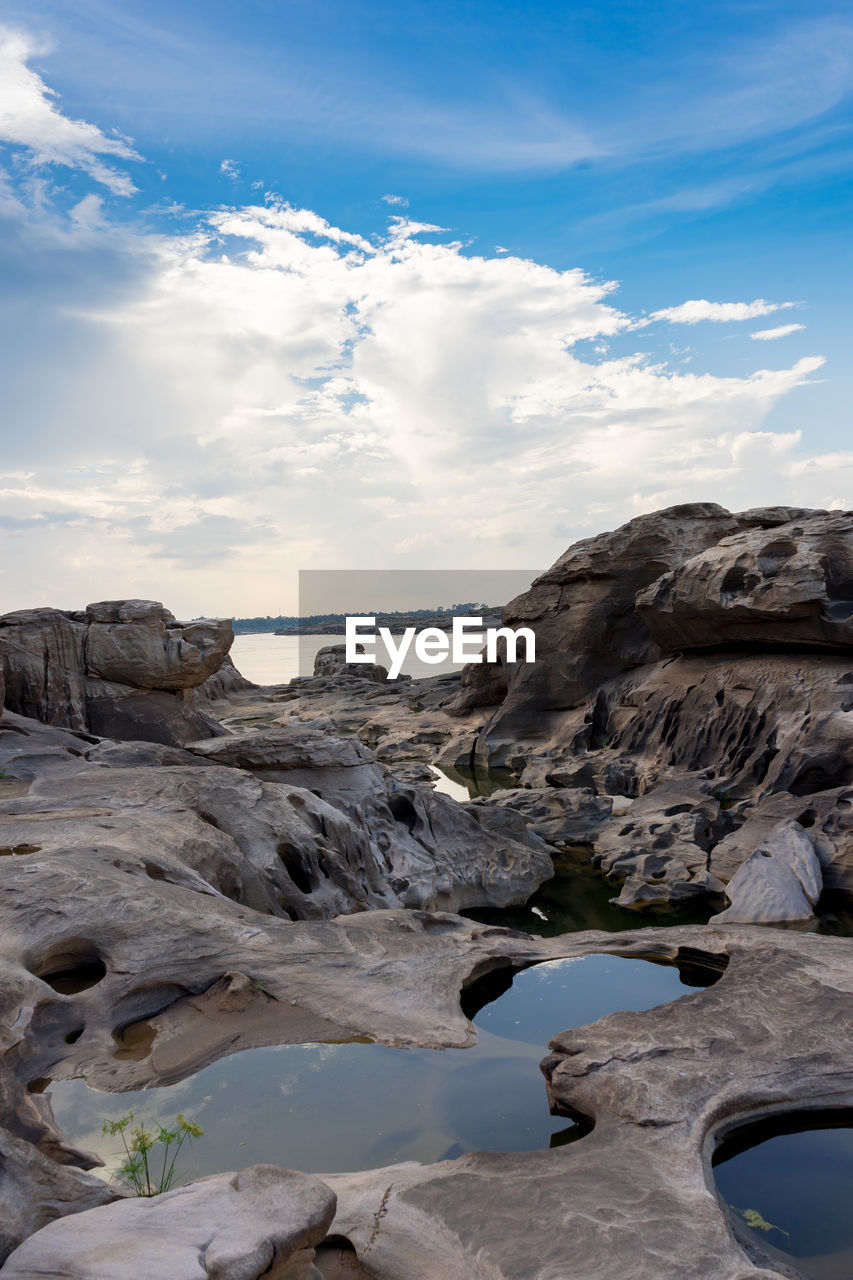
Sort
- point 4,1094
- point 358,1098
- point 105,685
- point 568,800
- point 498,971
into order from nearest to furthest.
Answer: point 4,1094, point 358,1098, point 498,971, point 568,800, point 105,685

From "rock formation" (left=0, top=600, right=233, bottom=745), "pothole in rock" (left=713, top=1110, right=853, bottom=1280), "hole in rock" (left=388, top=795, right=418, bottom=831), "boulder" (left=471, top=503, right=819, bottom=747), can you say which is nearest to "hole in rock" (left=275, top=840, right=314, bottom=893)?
"hole in rock" (left=388, top=795, right=418, bottom=831)

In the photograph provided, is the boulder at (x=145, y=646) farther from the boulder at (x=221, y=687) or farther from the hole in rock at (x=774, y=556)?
the boulder at (x=221, y=687)

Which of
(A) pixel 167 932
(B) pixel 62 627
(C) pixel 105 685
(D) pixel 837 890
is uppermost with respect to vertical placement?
(B) pixel 62 627

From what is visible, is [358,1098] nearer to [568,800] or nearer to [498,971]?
[498,971]

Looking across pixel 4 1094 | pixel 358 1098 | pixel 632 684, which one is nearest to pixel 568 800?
pixel 632 684

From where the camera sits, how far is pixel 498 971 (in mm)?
6766

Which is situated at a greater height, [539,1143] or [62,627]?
[62,627]

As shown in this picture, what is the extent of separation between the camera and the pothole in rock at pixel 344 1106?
432 cm

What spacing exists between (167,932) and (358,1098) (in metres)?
1.85

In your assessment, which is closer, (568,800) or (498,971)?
(498,971)

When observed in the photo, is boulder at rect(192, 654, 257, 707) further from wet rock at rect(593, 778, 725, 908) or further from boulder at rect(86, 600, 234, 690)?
wet rock at rect(593, 778, 725, 908)

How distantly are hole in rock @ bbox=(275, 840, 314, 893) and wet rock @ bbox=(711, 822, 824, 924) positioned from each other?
4.28 m

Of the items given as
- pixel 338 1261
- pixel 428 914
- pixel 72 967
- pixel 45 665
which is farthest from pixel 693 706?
pixel 338 1261

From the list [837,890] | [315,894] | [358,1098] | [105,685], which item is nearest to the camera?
[358,1098]
